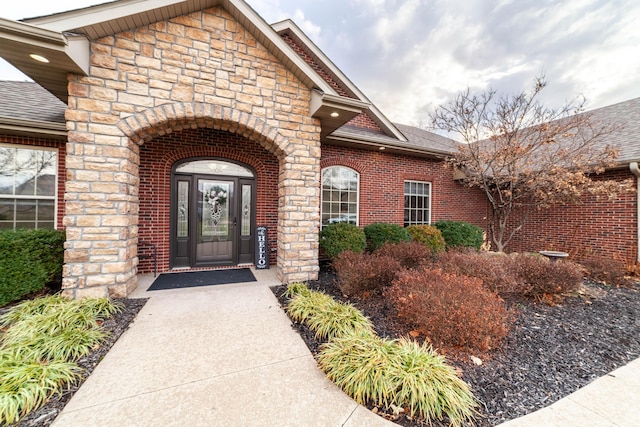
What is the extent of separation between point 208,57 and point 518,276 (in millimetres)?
7082

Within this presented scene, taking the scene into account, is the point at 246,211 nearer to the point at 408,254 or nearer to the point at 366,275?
the point at 366,275

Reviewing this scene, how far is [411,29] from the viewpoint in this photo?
8430mm

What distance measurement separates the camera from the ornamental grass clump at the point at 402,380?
1.94 meters

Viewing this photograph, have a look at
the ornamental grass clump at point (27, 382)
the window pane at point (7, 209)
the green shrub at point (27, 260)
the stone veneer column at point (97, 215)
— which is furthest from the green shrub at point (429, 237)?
the window pane at point (7, 209)

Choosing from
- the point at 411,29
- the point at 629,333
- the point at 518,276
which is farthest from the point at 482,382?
the point at 411,29

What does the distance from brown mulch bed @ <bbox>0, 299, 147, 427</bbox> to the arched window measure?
508 cm

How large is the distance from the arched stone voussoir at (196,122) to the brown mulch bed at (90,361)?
2768 mm

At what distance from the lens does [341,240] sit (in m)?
6.01

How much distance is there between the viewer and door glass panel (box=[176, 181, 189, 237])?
19.5 feet

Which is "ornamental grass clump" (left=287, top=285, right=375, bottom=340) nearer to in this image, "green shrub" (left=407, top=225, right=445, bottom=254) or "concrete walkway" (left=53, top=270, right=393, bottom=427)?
"concrete walkway" (left=53, top=270, right=393, bottom=427)

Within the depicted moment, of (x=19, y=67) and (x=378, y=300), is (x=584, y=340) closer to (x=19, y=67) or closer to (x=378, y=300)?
(x=378, y=300)

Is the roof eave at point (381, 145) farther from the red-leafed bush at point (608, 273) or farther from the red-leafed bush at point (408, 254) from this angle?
the red-leafed bush at point (608, 273)

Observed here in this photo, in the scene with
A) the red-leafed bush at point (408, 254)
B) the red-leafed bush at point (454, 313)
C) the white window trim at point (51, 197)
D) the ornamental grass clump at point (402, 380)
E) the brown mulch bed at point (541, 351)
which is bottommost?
the brown mulch bed at point (541, 351)

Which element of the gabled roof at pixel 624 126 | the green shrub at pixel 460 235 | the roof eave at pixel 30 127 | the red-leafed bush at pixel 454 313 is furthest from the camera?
the green shrub at pixel 460 235
